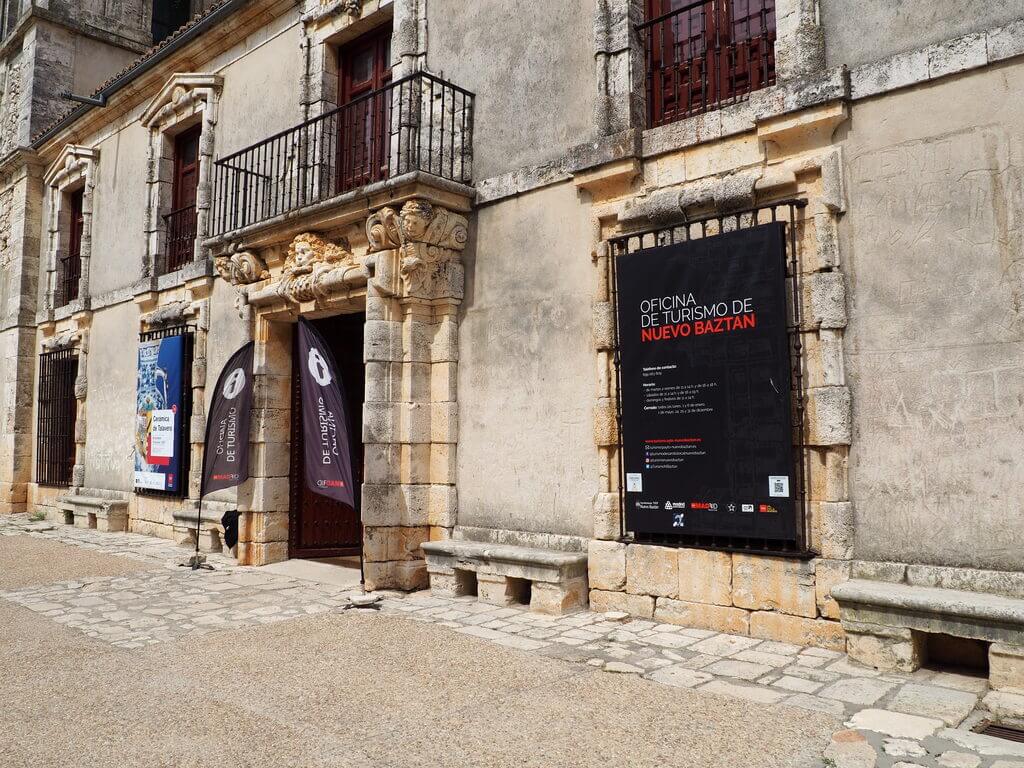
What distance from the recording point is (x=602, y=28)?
19.4ft

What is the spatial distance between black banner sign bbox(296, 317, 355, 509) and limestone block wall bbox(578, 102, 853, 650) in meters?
2.23

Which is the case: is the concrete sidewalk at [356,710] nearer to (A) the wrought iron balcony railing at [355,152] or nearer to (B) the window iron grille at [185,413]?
(A) the wrought iron balcony railing at [355,152]

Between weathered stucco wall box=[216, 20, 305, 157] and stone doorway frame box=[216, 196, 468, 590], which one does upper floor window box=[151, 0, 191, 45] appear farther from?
stone doorway frame box=[216, 196, 468, 590]

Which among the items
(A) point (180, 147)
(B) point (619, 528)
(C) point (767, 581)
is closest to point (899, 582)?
(C) point (767, 581)

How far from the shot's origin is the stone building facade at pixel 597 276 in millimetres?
4324

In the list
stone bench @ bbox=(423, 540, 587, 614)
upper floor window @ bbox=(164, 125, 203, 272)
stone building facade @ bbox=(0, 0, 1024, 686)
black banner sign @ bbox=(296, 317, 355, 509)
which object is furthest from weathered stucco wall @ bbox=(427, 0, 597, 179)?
upper floor window @ bbox=(164, 125, 203, 272)

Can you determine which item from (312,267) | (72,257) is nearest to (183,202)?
(72,257)

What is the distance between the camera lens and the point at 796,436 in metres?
4.86

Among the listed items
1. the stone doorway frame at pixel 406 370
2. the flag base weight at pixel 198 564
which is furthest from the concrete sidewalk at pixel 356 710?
the flag base weight at pixel 198 564

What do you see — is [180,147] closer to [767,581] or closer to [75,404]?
[75,404]

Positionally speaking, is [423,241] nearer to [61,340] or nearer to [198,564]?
[198,564]

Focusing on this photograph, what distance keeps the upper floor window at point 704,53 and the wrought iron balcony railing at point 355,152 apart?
1.70 metres

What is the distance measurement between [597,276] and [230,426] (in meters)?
4.33

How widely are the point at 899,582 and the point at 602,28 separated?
419 cm
